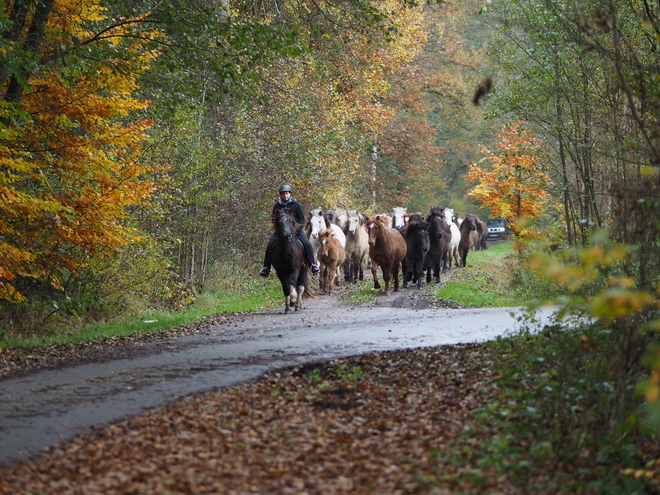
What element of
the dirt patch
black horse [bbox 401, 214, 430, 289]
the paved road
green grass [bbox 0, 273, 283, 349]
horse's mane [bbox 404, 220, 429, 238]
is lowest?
the paved road

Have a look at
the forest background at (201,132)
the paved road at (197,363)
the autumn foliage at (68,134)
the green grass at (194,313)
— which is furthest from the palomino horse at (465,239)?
the autumn foliage at (68,134)

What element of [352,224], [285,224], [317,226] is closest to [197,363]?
[285,224]

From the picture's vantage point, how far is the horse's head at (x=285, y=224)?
1900 centimetres

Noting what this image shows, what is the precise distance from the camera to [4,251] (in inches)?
523

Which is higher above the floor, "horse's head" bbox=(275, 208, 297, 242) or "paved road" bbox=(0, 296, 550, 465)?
"horse's head" bbox=(275, 208, 297, 242)

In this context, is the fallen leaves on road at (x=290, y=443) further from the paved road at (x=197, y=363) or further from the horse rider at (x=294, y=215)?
the horse rider at (x=294, y=215)

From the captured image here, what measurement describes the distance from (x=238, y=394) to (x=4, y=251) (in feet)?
19.2

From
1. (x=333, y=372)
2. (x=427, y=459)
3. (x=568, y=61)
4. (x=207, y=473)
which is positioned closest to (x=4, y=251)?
(x=333, y=372)

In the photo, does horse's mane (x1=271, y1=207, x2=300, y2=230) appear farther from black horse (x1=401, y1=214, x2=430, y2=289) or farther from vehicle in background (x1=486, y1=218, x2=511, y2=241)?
vehicle in background (x1=486, y1=218, x2=511, y2=241)

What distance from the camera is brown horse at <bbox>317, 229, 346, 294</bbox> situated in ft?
86.0

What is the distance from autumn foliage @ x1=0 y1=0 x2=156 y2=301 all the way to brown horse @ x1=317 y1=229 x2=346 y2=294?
11241mm

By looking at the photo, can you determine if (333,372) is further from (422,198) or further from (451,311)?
(422,198)

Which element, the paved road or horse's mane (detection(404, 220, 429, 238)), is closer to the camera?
the paved road

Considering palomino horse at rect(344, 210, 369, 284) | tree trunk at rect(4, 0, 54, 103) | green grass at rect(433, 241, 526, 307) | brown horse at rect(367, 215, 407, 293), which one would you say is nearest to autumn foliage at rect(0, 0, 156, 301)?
tree trunk at rect(4, 0, 54, 103)
